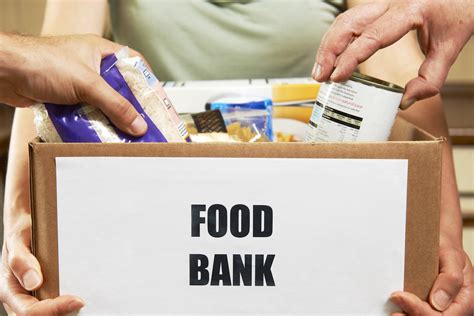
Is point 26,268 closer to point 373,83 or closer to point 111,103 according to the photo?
point 111,103

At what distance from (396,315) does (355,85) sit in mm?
264

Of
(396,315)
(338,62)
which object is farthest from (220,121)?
(396,315)

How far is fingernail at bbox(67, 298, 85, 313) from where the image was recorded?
0.72 m

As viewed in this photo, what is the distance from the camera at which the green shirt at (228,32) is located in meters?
1.24

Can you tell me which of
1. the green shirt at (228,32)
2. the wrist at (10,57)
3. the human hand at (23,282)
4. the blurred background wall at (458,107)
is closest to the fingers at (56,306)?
the human hand at (23,282)

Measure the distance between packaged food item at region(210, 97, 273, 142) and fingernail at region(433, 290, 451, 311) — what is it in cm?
38

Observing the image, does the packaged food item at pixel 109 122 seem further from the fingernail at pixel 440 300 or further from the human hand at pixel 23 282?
the fingernail at pixel 440 300

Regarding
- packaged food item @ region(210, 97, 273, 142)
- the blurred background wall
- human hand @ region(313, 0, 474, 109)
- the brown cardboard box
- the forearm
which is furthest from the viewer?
the blurred background wall

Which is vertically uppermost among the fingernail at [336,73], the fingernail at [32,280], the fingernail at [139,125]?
the fingernail at [336,73]

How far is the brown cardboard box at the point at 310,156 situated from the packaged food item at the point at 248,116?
324 millimetres

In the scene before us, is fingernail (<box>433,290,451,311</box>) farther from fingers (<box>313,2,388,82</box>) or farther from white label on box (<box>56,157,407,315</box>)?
fingers (<box>313,2,388,82</box>)

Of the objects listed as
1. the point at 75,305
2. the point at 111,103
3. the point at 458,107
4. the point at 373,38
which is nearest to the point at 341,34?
the point at 373,38

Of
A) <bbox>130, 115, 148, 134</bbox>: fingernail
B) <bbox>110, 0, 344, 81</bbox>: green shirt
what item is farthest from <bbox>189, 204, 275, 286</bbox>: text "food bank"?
<bbox>110, 0, 344, 81</bbox>: green shirt

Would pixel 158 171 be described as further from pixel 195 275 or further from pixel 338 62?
pixel 338 62
